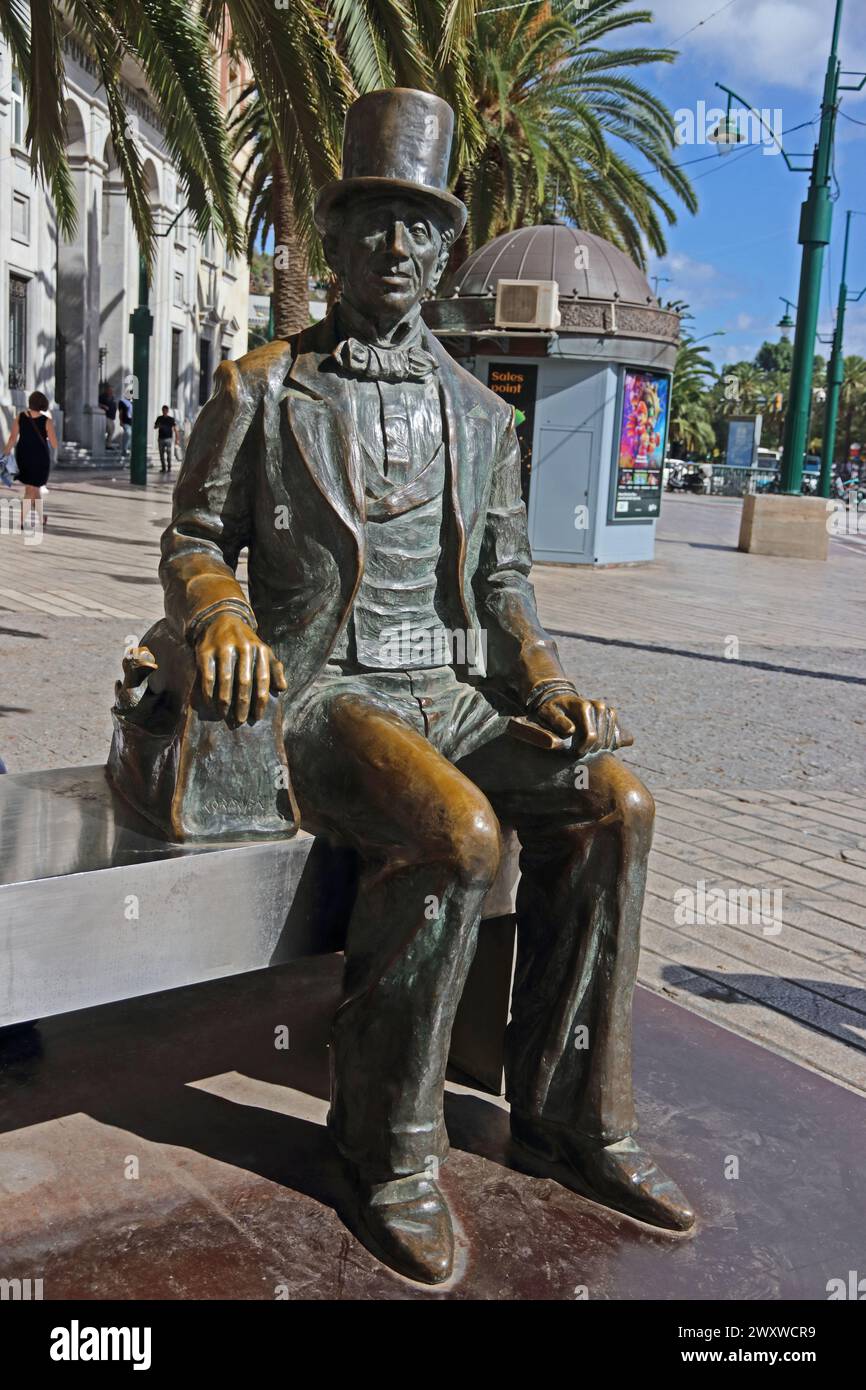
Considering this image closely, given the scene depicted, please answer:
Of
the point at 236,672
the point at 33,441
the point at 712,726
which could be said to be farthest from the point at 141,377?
the point at 236,672

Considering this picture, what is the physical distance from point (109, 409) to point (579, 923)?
29.2 metres

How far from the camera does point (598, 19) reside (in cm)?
1745

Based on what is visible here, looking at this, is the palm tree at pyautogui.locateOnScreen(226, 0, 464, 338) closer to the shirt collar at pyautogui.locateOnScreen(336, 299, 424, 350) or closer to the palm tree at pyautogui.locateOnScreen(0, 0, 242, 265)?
the palm tree at pyautogui.locateOnScreen(0, 0, 242, 265)

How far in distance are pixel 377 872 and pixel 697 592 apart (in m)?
12.6

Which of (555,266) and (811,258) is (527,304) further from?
(811,258)

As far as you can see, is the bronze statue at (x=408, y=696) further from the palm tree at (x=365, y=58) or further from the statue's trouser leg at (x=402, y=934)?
the palm tree at (x=365, y=58)

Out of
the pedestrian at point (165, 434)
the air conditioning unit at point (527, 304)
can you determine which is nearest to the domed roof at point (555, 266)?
the air conditioning unit at point (527, 304)

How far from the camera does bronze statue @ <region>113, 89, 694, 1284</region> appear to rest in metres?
2.54

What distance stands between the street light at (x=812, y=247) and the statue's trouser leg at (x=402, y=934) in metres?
16.4

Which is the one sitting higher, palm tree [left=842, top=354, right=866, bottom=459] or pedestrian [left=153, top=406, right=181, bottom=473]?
palm tree [left=842, top=354, right=866, bottom=459]

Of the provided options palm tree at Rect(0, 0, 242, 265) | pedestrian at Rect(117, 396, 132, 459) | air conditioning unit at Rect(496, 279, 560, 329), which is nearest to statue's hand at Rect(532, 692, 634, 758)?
palm tree at Rect(0, 0, 242, 265)

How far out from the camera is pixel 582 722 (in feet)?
8.95

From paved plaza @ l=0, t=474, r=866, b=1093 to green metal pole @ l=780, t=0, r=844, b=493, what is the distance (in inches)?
118
